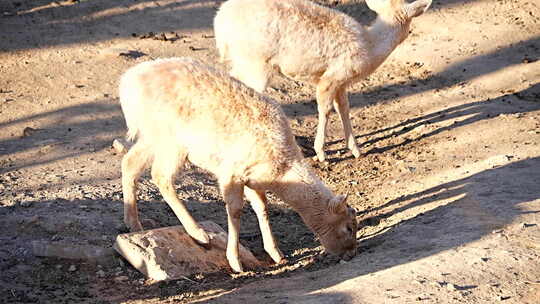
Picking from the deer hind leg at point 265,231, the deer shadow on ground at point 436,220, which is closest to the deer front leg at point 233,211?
the deer hind leg at point 265,231

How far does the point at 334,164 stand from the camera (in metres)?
11.0

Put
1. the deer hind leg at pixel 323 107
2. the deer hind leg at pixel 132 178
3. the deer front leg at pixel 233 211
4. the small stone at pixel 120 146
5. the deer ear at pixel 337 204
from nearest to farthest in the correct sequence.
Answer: the deer front leg at pixel 233 211 < the deer ear at pixel 337 204 < the deer hind leg at pixel 132 178 < the small stone at pixel 120 146 < the deer hind leg at pixel 323 107

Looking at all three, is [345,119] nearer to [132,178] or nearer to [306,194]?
[306,194]

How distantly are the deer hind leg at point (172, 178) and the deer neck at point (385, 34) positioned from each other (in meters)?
4.25

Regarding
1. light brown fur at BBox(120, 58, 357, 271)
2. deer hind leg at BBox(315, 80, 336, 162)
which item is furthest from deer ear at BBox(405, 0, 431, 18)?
light brown fur at BBox(120, 58, 357, 271)

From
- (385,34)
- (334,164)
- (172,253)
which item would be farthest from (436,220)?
(385,34)

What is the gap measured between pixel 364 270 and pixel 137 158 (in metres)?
2.65

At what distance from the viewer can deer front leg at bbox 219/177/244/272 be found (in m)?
7.45

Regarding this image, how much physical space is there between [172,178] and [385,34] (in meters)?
4.69

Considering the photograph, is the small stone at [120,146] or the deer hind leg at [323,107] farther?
the deer hind leg at [323,107]

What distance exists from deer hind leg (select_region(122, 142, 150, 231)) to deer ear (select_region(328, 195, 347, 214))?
1946 millimetres

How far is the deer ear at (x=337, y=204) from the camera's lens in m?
7.62

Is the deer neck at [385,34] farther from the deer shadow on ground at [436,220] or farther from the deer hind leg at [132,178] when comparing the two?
the deer hind leg at [132,178]

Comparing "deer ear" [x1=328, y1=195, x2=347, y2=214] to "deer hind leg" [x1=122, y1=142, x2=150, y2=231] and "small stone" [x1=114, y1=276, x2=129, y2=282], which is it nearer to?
"deer hind leg" [x1=122, y1=142, x2=150, y2=231]
